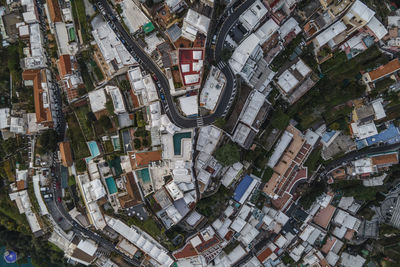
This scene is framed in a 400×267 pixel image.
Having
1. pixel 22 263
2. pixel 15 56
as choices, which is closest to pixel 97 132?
pixel 15 56

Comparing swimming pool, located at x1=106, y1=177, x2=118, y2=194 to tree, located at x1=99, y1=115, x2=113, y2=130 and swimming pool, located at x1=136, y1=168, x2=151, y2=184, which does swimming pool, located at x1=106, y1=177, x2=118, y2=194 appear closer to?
swimming pool, located at x1=136, y1=168, x2=151, y2=184

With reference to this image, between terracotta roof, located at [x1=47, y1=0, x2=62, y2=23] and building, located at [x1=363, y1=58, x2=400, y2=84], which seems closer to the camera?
building, located at [x1=363, y1=58, x2=400, y2=84]

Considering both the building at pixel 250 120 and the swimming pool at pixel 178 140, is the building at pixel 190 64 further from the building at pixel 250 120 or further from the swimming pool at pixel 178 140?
the building at pixel 250 120

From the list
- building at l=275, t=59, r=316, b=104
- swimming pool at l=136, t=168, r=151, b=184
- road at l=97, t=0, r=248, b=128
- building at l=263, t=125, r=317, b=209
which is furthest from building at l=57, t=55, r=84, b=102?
building at l=263, t=125, r=317, b=209

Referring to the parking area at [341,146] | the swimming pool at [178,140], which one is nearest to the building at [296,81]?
the parking area at [341,146]

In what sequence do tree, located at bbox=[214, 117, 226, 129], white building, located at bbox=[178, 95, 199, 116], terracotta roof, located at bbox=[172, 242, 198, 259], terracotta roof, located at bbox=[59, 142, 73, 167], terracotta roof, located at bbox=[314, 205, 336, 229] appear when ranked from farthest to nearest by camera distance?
terracotta roof, located at bbox=[314, 205, 336, 229] → terracotta roof, located at bbox=[172, 242, 198, 259] → terracotta roof, located at bbox=[59, 142, 73, 167] → tree, located at bbox=[214, 117, 226, 129] → white building, located at bbox=[178, 95, 199, 116]

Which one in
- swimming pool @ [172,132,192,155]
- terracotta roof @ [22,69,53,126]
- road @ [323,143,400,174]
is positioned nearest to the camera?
swimming pool @ [172,132,192,155]

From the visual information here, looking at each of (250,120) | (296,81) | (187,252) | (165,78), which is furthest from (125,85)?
(187,252)
